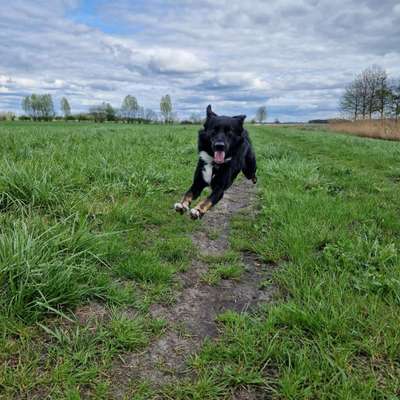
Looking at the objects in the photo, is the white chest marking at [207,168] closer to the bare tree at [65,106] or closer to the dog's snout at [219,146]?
the dog's snout at [219,146]

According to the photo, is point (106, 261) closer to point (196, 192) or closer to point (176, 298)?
point (176, 298)

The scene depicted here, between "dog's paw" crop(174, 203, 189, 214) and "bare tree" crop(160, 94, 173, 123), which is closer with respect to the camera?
"dog's paw" crop(174, 203, 189, 214)

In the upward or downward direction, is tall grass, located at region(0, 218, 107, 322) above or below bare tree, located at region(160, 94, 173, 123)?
below

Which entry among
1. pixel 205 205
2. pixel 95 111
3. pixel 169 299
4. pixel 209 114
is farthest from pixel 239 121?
pixel 95 111

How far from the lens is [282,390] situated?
69.1 inches

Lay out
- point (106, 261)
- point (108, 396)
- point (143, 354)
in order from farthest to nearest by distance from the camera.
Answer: point (106, 261), point (143, 354), point (108, 396)

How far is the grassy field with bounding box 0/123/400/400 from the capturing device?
1.80 meters

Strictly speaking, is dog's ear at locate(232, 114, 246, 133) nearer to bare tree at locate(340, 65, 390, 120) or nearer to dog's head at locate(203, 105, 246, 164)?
dog's head at locate(203, 105, 246, 164)

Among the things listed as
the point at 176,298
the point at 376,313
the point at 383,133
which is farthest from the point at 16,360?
the point at 383,133

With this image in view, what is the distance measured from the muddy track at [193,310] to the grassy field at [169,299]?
0.24 feet

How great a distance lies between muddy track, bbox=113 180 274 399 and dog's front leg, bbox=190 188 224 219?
0.98 ft

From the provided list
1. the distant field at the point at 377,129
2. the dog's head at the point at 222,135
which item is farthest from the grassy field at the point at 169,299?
the distant field at the point at 377,129

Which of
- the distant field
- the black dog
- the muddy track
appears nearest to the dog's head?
the black dog

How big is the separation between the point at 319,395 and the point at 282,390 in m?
0.19
